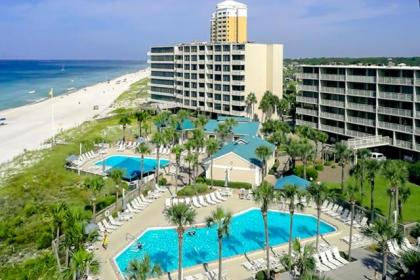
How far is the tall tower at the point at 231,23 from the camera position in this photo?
135375 millimetres

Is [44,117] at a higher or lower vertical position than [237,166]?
higher

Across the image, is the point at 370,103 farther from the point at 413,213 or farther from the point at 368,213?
the point at 368,213

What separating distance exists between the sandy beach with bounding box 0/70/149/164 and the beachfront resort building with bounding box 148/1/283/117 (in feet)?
75.2

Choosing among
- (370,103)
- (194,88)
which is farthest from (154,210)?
(194,88)

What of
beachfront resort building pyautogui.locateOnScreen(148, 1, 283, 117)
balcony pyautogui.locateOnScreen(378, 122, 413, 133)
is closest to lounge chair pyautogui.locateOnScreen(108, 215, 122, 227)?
balcony pyautogui.locateOnScreen(378, 122, 413, 133)

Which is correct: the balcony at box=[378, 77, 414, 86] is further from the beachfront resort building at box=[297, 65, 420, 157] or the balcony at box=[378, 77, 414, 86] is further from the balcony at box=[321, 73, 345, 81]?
the balcony at box=[321, 73, 345, 81]

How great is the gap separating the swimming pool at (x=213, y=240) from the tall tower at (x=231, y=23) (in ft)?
332

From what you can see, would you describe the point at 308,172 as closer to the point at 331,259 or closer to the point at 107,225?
the point at 331,259

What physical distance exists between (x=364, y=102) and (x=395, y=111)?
220 inches

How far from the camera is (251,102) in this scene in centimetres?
8319

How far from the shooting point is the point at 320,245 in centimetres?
3381

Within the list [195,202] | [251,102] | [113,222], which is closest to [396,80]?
[251,102]

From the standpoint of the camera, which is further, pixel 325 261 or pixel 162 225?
pixel 162 225

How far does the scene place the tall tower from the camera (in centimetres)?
13538
